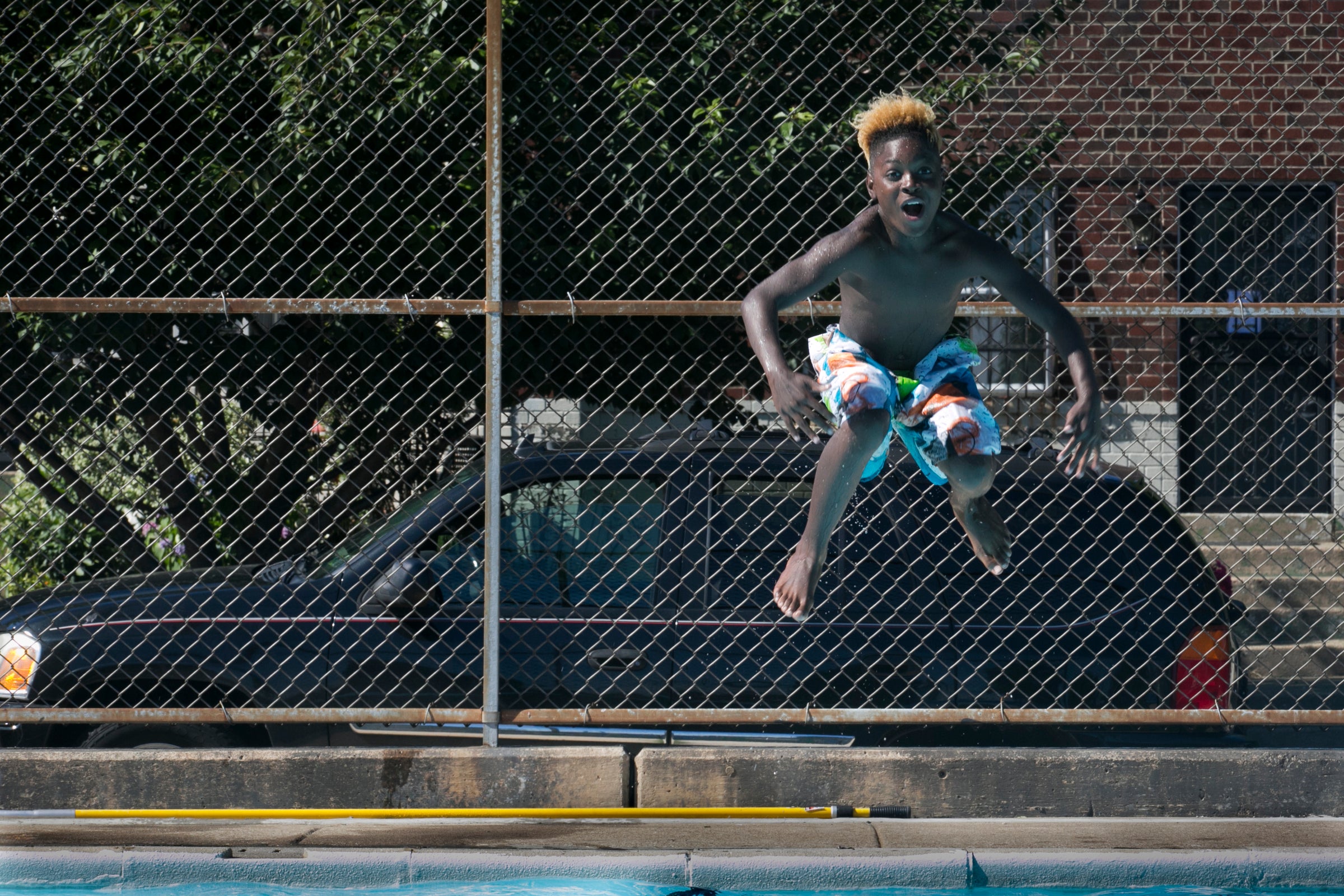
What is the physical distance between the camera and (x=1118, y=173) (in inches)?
422

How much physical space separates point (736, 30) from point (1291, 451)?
6.94 metres

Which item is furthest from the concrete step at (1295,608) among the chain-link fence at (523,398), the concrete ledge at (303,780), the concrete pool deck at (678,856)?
the concrete ledge at (303,780)

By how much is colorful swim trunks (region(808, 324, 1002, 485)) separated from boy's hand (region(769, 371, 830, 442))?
0.07 meters

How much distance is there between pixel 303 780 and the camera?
16.8 feet

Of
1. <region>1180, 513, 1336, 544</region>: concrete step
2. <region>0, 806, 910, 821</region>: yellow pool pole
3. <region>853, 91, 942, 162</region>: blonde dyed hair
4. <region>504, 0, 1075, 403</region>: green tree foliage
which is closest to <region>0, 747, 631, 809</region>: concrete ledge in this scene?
<region>0, 806, 910, 821</region>: yellow pool pole

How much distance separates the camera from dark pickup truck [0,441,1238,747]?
205 inches

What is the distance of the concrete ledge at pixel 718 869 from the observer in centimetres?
450

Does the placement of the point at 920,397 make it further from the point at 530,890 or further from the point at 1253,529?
the point at 1253,529

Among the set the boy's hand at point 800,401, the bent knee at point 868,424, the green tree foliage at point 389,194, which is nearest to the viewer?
the boy's hand at point 800,401

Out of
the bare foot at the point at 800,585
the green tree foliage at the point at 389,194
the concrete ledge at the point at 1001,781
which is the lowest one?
the concrete ledge at the point at 1001,781

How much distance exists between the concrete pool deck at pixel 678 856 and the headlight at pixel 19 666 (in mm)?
571

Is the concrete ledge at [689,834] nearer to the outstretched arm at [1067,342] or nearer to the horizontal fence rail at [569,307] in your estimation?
the horizontal fence rail at [569,307]

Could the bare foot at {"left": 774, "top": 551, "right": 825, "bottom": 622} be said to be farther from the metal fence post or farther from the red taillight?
the red taillight

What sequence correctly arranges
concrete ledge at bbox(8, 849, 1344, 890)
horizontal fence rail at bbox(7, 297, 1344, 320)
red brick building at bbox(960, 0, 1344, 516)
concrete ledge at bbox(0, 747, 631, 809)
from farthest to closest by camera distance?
red brick building at bbox(960, 0, 1344, 516), concrete ledge at bbox(0, 747, 631, 809), horizontal fence rail at bbox(7, 297, 1344, 320), concrete ledge at bbox(8, 849, 1344, 890)
